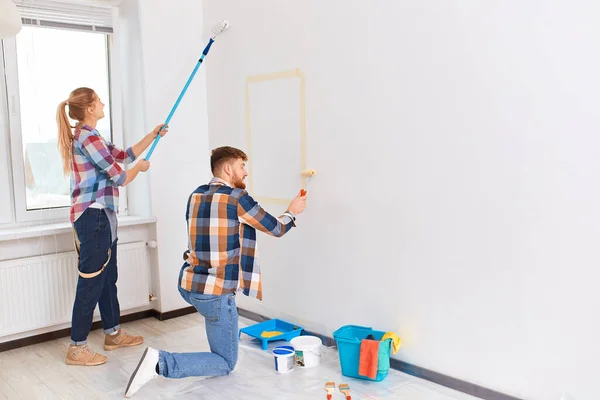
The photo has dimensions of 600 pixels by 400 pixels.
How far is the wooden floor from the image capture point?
2.57m

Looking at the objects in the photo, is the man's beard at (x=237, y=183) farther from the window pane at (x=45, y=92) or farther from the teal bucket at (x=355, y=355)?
the window pane at (x=45, y=92)

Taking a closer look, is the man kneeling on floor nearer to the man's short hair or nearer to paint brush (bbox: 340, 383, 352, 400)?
the man's short hair

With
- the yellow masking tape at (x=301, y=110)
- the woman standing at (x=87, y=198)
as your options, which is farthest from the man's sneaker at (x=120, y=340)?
the yellow masking tape at (x=301, y=110)

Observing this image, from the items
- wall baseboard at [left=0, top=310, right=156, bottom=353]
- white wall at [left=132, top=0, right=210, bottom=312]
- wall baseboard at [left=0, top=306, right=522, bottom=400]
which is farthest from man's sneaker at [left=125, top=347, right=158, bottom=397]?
white wall at [left=132, top=0, right=210, bottom=312]

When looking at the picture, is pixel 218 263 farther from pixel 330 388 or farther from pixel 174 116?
pixel 174 116

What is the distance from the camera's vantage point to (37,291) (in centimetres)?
329

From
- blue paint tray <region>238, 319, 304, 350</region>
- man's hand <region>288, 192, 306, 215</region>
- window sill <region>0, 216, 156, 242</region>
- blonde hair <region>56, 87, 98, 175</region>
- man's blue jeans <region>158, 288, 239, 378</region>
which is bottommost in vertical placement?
blue paint tray <region>238, 319, 304, 350</region>

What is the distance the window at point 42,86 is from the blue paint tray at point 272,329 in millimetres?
1335

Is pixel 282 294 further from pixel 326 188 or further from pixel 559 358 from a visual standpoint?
pixel 559 358

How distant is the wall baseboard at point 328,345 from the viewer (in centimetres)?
245

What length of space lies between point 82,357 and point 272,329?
102 cm

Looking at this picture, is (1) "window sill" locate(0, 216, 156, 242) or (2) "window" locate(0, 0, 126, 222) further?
(2) "window" locate(0, 0, 126, 222)

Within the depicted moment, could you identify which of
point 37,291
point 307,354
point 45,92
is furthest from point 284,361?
point 45,92

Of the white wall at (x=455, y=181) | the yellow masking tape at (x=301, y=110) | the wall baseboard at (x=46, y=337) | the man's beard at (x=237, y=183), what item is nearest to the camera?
the white wall at (x=455, y=181)
